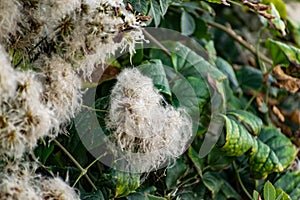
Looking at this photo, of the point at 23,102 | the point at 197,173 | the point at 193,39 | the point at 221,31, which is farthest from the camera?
the point at 221,31

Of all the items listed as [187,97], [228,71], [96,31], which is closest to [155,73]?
[187,97]

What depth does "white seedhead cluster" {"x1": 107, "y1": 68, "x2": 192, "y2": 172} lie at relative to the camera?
19.6 inches

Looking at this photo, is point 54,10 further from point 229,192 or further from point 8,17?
point 229,192

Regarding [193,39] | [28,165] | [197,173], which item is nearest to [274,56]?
[193,39]

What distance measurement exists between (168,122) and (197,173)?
235 mm

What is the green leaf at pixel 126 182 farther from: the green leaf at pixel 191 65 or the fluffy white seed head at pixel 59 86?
the green leaf at pixel 191 65

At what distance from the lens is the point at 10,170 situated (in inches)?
17.5

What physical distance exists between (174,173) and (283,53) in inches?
11.6

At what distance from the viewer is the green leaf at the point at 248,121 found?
76 cm

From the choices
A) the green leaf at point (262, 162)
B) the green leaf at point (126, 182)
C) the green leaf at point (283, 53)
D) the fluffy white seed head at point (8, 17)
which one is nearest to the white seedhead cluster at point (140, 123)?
the green leaf at point (126, 182)

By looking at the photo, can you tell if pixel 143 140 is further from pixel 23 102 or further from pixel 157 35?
pixel 157 35

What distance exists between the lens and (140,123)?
1.62ft

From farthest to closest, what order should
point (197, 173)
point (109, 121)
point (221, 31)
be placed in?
point (221, 31), point (197, 173), point (109, 121)

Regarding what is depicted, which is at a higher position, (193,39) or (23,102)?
(23,102)
